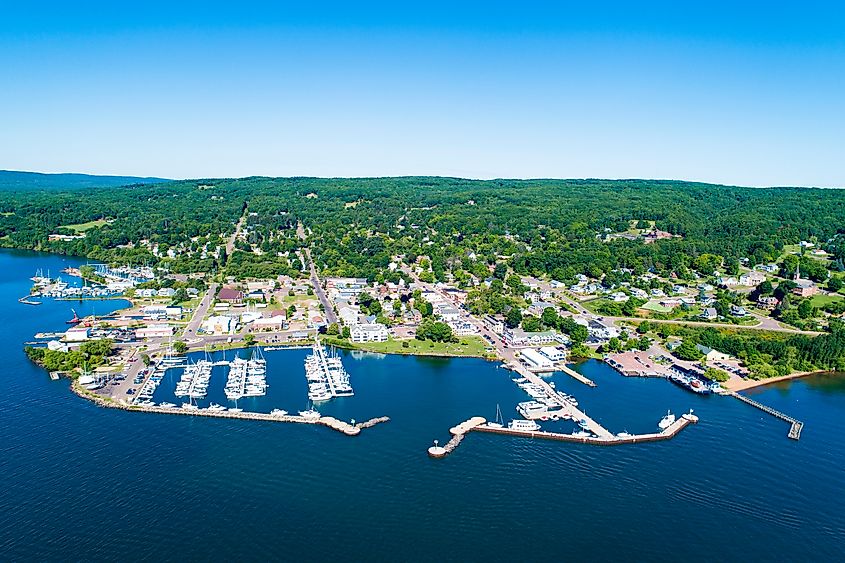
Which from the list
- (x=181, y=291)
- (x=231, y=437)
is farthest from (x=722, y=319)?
(x=181, y=291)

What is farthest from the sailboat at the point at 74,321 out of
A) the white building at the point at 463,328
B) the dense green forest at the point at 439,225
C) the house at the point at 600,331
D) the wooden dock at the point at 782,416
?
the wooden dock at the point at 782,416

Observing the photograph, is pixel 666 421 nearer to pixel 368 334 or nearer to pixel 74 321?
pixel 368 334

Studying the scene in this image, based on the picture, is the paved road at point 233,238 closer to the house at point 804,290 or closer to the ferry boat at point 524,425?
the ferry boat at point 524,425

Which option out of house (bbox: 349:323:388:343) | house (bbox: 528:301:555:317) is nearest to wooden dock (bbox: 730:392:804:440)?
house (bbox: 528:301:555:317)

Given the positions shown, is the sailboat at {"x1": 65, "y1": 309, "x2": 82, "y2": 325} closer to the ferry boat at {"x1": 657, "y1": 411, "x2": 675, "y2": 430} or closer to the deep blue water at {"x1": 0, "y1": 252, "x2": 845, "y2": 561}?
the deep blue water at {"x1": 0, "y1": 252, "x2": 845, "y2": 561}

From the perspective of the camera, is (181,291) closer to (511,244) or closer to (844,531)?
(511,244)
